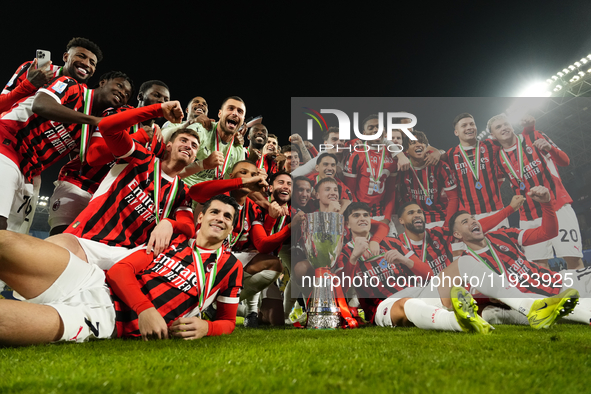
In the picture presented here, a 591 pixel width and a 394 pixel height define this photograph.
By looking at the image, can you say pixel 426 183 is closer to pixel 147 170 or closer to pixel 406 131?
pixel 406 131

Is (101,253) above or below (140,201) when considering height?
below

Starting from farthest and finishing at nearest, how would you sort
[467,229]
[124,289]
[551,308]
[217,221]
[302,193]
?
[467,229] < [302,193] < [551,308] < [217,221] < [124,289]

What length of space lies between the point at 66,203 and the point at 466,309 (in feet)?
11.7

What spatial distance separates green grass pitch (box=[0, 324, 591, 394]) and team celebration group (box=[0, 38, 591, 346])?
15.2 inches

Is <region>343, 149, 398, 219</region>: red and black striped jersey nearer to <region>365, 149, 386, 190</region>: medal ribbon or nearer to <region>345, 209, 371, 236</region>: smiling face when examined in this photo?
<region>365, 149, 386, 190</region>: medal ribbon

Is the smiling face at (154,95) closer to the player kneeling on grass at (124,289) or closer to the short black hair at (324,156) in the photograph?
the player kneeling on grass at (124,289)

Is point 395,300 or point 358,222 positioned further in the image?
point 358,222

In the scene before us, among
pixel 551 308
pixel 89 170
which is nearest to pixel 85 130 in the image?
pixel 89 170

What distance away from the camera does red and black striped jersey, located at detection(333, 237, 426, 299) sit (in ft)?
15.3

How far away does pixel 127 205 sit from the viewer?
3.17 metres

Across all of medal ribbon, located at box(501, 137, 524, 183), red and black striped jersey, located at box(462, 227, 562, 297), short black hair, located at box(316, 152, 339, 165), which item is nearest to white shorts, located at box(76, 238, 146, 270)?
short black hair, located at box(316, 152, 339, 165)

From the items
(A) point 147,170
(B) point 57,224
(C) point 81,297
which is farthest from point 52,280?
(B) point 57,224

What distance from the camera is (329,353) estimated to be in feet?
5.97

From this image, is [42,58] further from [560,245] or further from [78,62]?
[560,245]
